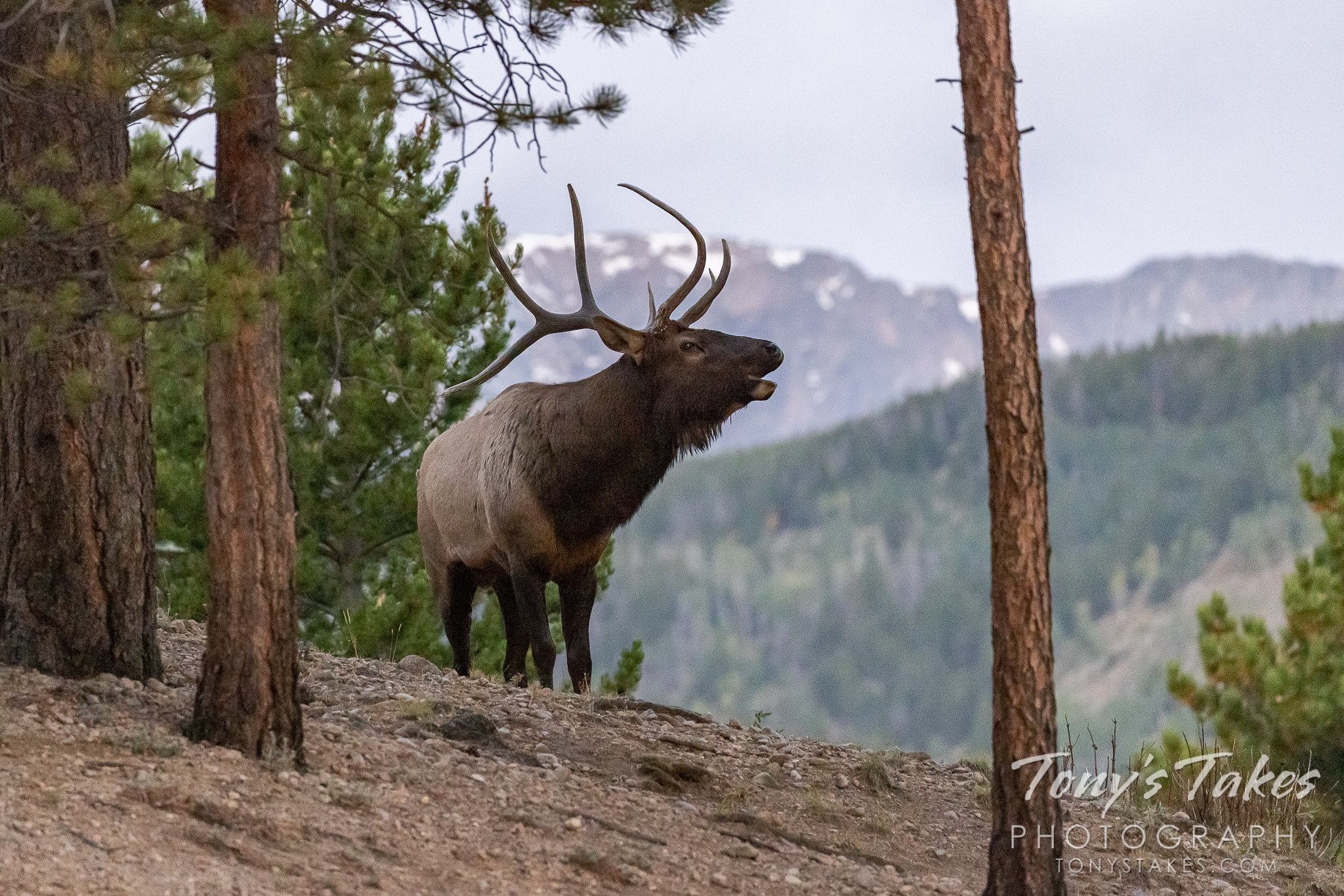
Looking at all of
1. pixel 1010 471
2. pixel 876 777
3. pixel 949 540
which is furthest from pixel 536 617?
pixel 949 540

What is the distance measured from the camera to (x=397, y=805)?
548 centimetres

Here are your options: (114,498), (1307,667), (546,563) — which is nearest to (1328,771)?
(1307,667)

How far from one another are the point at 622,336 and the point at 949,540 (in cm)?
13958

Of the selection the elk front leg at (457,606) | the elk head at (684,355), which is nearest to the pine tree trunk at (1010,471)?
the elk head at (684,355)

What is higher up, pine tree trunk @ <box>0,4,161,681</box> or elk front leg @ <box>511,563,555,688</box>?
pine tree trunk @ <box>0,4,161,681</box>

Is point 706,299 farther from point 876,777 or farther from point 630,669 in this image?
point 630,669

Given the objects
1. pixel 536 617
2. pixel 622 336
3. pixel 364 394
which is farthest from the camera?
pixel 364 394

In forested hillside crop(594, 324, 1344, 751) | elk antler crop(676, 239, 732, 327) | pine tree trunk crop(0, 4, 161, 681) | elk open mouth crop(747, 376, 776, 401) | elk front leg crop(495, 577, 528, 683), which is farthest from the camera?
forested hillside crop(594, 324, 1344, 751)

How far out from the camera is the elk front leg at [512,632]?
861 cm

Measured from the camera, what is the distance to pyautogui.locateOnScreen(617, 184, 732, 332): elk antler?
8.38m

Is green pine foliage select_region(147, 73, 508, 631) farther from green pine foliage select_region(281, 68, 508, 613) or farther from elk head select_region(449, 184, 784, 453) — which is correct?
elk head select_region(449, 184, 784, 453)

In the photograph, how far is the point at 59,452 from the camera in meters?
6.07

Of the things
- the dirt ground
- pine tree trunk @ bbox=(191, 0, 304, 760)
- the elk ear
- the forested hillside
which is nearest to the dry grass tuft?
the dirt ground

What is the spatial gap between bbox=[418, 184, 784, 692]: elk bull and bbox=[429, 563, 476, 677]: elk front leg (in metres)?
0.42
